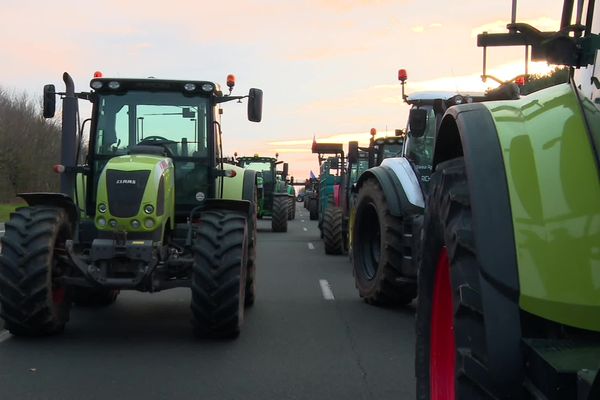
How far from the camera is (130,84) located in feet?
26.6

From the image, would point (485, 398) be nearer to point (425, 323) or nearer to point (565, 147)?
point (565, 147)

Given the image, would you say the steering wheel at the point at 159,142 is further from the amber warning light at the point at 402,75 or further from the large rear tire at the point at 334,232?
the large rear tire at the point at 334,232

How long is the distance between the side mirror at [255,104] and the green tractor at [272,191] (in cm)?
1687

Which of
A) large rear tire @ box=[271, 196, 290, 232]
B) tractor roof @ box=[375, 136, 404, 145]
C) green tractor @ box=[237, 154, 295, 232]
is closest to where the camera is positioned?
tractor roof @ box=[375, 136, 404, 145]

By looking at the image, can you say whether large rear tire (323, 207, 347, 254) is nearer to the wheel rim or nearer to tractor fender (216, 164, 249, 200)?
the wheel rim

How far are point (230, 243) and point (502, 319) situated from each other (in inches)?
187

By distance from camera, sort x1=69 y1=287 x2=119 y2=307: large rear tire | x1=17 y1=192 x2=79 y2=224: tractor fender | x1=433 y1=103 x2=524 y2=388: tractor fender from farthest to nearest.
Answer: x1=69 y1=287 x2=119 y2=307: large rear tire, x1=17 y1=192 x2=79 y2=224: tractor fender, x1=433 y1=103 x2=524 y2=388: tractor fender


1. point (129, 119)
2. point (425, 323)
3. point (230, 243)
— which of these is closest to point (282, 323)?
point (230, 243)

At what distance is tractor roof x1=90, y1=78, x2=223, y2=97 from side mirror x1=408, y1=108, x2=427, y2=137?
235 cm

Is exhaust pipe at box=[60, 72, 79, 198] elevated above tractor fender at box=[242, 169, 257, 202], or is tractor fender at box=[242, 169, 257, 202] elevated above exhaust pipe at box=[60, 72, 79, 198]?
exhaust pipe at box=[60, 72, 79, 198]

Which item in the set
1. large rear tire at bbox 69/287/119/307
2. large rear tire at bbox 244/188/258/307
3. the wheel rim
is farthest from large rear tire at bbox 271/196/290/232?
large rear tire at bbox 69/287/119/307

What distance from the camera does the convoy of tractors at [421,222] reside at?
7.88 ft

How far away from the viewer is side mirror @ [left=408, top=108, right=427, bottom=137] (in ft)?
28.6

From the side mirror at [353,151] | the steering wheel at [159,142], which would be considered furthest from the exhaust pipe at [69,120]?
the side mirror at [353,151]
